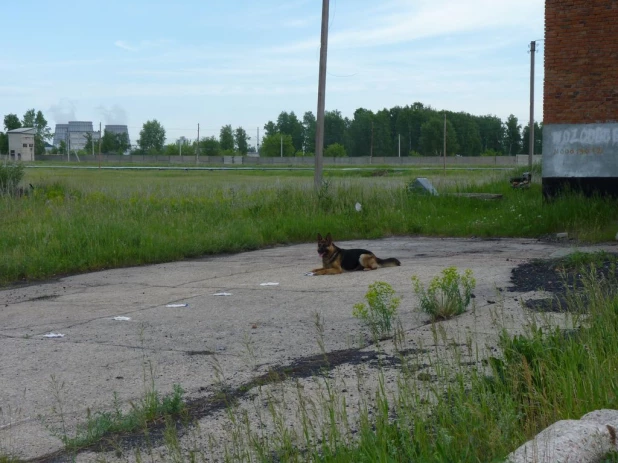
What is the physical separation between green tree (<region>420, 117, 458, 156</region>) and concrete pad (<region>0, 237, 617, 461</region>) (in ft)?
377

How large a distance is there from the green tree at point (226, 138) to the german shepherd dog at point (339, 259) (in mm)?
142377

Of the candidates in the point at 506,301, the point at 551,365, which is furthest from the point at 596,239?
the point at 551,365

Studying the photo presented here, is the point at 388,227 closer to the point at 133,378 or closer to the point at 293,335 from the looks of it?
the point at 293,335

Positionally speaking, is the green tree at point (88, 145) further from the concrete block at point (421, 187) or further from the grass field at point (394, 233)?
the concrete block at point (421, 187)

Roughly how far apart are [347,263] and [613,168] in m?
9.21

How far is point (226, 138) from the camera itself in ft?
510

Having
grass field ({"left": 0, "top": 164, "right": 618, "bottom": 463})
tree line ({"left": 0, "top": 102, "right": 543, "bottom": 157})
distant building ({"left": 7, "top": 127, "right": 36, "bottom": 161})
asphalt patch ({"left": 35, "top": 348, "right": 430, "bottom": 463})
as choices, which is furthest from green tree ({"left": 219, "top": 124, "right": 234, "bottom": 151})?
asphalt patch ({"left": 35, "top": 348, "right": 430, "bottom": 463})

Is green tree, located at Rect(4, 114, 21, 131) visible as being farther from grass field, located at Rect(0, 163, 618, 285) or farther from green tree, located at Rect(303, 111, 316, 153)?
grass field, located at Rect(0, 163, 618, 285)

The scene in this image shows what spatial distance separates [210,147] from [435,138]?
127 ft

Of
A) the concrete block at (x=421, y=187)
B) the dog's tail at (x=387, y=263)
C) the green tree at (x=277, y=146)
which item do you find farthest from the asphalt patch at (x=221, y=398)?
the green tree at (x=277, y=146)

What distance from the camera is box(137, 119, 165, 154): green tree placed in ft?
518

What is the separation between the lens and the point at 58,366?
709 centimetres

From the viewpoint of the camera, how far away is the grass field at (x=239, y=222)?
14.3 metres

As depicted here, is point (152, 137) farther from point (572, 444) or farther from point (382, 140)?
point (572, 444)
